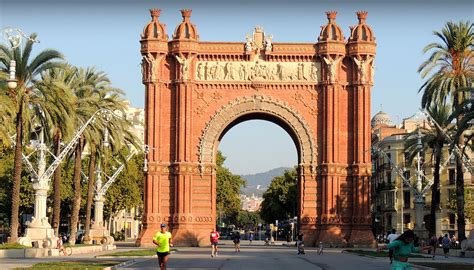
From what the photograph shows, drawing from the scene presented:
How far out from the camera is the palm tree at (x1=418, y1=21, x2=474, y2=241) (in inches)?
2370

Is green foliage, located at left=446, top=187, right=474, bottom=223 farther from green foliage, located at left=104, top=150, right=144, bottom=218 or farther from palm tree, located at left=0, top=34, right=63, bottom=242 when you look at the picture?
palm tree, located at left=0, top=34, right=63, bottom=242

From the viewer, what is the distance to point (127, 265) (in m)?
40.0

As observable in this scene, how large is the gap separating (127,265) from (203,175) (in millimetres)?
32871

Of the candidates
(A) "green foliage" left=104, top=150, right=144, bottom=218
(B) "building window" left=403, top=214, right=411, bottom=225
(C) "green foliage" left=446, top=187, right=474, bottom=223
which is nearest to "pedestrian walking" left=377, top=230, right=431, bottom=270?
(A) "green foliage" left=104, top=150, right=144, bottom=218

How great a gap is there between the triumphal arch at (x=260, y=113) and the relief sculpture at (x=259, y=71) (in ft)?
0.25

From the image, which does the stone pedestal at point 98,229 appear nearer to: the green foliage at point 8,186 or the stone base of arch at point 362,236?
the stone base of arch at point 362,236

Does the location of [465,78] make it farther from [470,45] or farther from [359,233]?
[359,233]

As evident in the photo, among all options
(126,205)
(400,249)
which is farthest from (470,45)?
(126,205)

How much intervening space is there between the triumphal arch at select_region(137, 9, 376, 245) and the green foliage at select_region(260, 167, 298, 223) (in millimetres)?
65406

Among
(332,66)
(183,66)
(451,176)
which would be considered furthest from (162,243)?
(451,176)

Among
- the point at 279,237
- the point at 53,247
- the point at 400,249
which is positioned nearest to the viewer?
the point at 400,249

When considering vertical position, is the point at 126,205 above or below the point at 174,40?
below

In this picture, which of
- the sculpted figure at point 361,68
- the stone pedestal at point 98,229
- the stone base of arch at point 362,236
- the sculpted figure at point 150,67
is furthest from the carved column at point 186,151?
the sculpted figure at point 361,68

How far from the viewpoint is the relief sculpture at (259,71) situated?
240 feet
